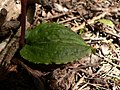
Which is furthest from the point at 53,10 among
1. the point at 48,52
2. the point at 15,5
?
the point at 48,52

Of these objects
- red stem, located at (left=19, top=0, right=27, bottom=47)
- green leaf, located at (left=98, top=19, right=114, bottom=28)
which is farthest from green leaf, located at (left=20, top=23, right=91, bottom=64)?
green leaf, located at (left=98, top=19, right=114, bottom=28)

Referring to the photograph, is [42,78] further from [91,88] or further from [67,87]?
[91,88]

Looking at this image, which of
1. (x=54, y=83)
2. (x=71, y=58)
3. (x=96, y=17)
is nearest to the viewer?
(x=71, y=58)

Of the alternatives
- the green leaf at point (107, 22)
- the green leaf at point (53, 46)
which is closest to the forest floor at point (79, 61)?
the green leaf at point (107, 22)

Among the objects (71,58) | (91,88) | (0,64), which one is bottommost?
(91,88)

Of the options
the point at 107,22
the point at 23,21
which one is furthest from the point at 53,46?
the point at 107,22

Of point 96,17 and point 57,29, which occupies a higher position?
point 57,29

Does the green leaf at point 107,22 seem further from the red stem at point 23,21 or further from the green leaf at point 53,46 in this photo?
→ the red stem at point 23,21

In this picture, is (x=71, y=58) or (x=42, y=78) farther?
(x=42, y=78)
